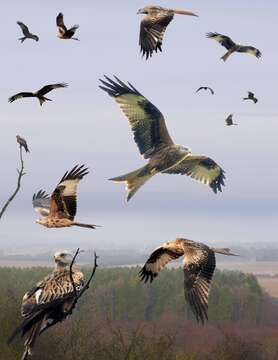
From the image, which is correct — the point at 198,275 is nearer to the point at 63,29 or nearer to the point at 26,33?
the point at 63,29

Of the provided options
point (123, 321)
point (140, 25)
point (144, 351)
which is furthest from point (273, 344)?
point (140, 25)

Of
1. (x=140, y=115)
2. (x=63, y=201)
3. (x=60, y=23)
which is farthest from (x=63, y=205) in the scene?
(x=140, y=115)

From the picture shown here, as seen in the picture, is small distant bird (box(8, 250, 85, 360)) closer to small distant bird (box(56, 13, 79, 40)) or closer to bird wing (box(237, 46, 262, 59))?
small distant bird (box(56, 13, 79, 40))

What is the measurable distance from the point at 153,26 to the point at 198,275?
534 centimetres

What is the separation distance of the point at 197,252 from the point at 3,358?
32110 mm

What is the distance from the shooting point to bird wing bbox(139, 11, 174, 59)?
14.4 meters

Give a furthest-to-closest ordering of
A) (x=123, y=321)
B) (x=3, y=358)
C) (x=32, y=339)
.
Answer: (x=123, y=321) < (x=3, y=358) < (x=32, y=339)

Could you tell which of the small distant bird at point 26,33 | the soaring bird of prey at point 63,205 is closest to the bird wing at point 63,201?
the soaring bird of prey at point 63,205

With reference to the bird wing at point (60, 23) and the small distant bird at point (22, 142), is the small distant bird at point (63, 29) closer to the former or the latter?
the bird wing at point (60, 23)

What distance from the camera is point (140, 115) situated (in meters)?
17.0

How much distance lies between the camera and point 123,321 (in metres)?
117

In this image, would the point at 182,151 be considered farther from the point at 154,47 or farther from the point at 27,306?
the point at 27,306

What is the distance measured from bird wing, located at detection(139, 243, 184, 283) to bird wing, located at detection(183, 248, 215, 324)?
0.57m

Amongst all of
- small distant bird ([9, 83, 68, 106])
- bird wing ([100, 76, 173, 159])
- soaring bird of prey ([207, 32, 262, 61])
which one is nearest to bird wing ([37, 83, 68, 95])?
small distant bird ([9, 83, 68, 106])
